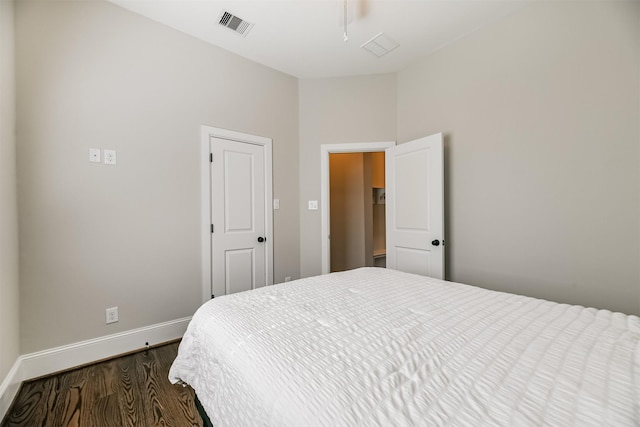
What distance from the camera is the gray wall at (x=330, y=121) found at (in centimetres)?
319

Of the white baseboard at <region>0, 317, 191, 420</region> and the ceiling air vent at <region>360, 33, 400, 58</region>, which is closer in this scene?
the white baseboard at <region>0, 317, 191, 420</region>

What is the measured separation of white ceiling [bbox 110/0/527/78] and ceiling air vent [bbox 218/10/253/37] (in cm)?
4

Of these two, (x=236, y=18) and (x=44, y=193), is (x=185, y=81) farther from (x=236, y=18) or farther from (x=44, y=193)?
(x=44, y=193)

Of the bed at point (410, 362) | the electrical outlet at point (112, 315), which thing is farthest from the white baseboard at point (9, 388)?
the bed at point (410, 362)

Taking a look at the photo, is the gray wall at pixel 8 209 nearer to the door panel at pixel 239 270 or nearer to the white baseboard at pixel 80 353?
the white baseboard at pixel 80 353

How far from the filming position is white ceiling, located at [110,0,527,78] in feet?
6.98

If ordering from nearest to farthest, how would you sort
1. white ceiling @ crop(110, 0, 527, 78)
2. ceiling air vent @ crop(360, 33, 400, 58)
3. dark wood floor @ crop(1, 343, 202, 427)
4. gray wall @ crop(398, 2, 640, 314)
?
dark wood floor @ crop(1, 343, 202, 427), gray wall @ crop(398, 2, 640, 314), white ceiling @ crop(110, 0, 527, 78), ceiling air vent @ crop(360, 33, 400, 58)

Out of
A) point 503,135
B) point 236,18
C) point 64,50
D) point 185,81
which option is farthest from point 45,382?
point 503,135

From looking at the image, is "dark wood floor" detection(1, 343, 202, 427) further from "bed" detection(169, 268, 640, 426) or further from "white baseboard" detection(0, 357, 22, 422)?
"bed" detection(169, 268, 640, 426)

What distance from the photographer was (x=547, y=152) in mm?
2025

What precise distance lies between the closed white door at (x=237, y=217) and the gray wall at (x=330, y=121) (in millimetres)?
574

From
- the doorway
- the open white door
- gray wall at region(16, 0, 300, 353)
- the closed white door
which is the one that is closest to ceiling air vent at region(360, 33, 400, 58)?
the open white door

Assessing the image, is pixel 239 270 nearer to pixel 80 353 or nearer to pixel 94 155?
pixel 80 353

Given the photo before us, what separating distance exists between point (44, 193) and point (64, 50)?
1059mm
